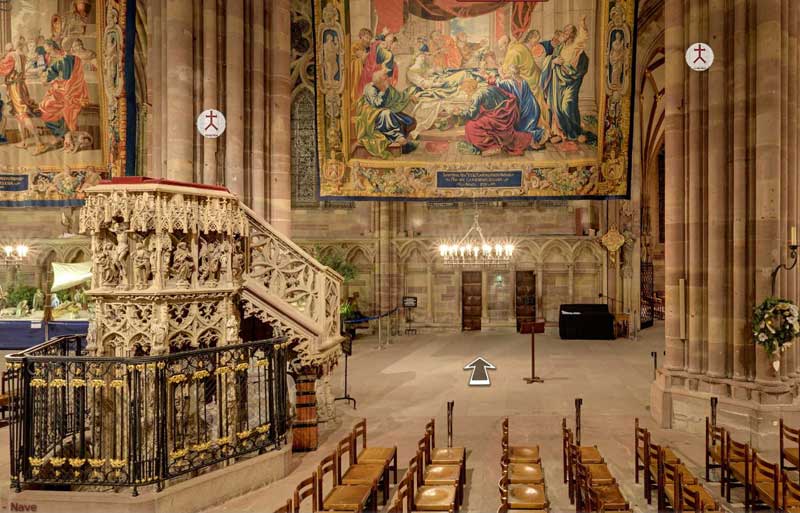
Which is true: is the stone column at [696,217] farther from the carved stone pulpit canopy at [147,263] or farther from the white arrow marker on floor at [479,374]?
the carved stone pulpit canopy at [147,263]

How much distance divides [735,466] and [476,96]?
812 cm

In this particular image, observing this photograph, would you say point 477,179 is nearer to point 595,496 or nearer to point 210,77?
point 210,77

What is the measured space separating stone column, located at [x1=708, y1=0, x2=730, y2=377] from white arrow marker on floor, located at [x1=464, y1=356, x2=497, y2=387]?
4.51 m

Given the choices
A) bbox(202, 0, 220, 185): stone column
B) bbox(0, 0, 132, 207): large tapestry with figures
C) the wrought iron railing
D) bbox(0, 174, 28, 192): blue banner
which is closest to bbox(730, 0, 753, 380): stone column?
the wrought iron railing

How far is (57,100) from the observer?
43.2 ft

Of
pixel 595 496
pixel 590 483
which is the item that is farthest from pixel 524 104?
pixel 595 496

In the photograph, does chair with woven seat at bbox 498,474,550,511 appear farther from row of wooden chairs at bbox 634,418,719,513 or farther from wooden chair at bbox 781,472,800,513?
wooden chair at bbox 781,472,800,513

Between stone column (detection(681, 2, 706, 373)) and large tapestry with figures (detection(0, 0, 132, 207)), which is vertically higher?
large tapestry with figures (detection(0, 0, 132, 207))

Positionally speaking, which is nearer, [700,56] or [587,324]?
[700,56]

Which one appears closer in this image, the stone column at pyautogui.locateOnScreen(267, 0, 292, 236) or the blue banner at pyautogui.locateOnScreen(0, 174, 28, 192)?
the stone column at pyautogui.locateOnScreen(267, 0, 292, 236)

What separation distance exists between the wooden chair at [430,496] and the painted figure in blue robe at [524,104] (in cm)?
786

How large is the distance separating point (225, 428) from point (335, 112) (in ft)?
24.1

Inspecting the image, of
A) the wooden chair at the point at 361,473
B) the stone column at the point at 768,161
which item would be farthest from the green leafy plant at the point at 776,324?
the wooden chair at the point at 361,473

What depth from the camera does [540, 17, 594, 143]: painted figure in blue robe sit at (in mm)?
11711
